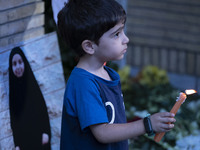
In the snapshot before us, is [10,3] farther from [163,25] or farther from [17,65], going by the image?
[163,25]

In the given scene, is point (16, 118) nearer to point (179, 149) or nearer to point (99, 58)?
point (99, 58)

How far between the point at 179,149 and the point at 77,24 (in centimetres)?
188

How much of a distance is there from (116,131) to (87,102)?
0.20 metres

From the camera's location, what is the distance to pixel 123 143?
6.33 feet

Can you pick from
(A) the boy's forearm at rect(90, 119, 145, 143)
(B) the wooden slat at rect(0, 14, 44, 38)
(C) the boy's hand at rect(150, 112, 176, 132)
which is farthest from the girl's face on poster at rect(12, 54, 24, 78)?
(C) the boy's hand at rect(150, 112, 176, 132)

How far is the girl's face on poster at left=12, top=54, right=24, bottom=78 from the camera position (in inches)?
87.8

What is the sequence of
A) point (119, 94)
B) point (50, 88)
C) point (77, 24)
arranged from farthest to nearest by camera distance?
point (50, 88), point (119, 94), point (77, 24)

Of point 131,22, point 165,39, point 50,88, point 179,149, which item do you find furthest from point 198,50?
point 50,88

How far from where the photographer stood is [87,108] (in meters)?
1.67

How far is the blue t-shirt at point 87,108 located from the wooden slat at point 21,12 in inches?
26.1

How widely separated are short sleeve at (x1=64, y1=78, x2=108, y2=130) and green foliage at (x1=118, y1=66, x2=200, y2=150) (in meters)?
1.61

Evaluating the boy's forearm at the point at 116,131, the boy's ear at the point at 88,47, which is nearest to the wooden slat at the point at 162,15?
the boy's ear at the point at 88,47

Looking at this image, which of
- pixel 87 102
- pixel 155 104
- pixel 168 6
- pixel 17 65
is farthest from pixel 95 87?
pixel 168 6

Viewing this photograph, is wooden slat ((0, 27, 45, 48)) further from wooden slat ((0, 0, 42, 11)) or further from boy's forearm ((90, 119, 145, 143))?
boy's forearm ((90, 119, 145, 143))
